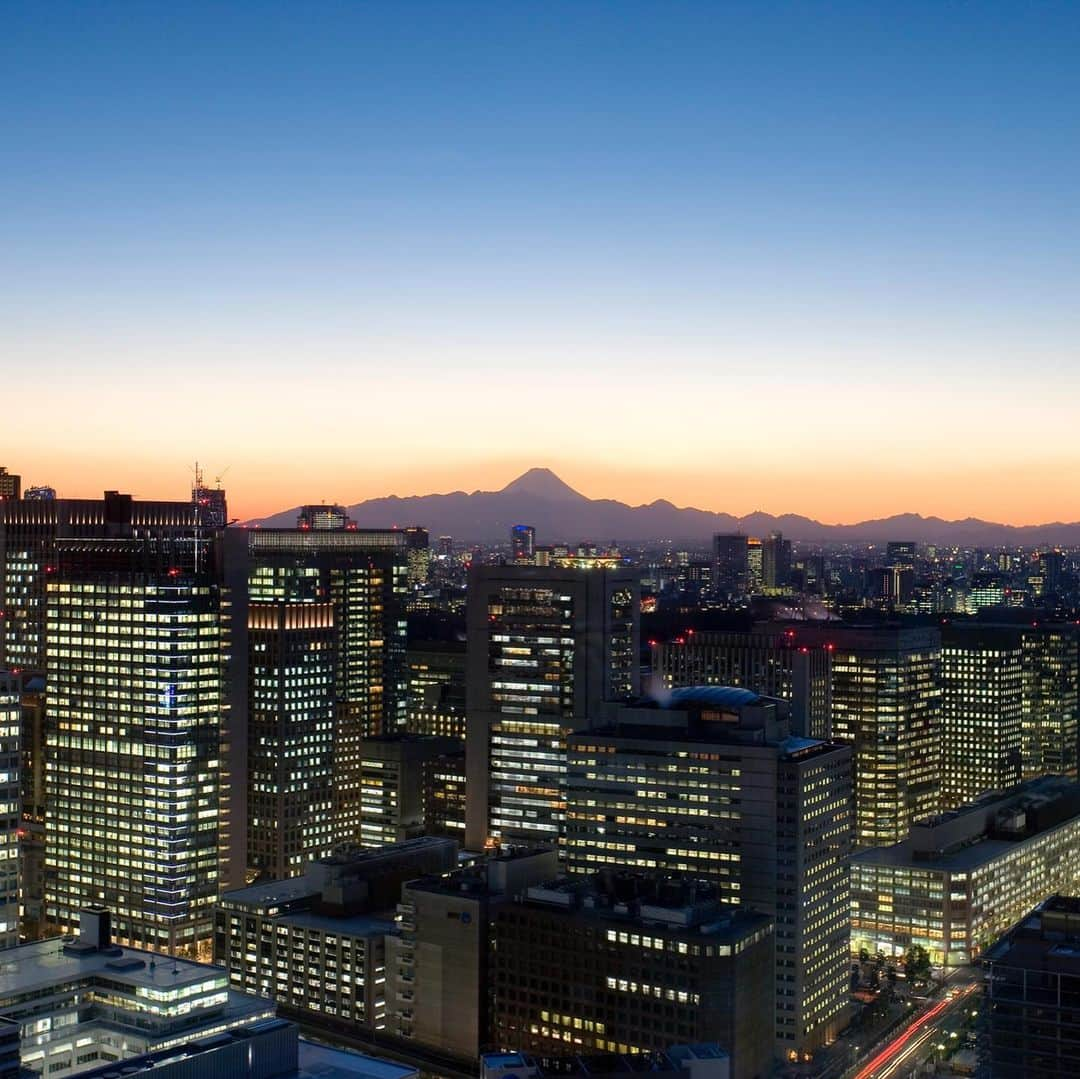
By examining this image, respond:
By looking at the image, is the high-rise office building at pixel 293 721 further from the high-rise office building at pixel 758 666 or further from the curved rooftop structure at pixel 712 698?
the curved rooftop structure at pixel 712 698

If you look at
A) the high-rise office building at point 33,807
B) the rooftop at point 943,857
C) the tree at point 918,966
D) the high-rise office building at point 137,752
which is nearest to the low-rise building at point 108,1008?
the high-rise office building at point 137,752

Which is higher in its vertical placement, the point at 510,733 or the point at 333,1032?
the point at 510,733

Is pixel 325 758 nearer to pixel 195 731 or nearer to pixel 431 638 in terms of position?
pixel 195 731

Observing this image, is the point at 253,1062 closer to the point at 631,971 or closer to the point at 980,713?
the point at 631,971

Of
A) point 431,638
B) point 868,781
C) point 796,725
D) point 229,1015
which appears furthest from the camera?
point 431,638

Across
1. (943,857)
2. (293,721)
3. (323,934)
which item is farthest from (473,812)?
(943,857)

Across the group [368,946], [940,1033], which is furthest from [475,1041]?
[940,1033]

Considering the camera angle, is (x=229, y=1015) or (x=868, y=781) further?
(x=868, y=781)
